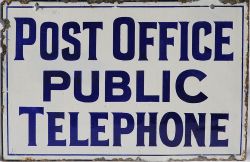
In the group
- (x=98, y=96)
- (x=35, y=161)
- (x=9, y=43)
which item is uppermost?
(x=9, y=43)

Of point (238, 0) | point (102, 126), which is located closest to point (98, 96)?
point (102, 126)

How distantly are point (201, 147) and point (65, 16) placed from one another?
1.33 ft

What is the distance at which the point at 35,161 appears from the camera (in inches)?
50.6

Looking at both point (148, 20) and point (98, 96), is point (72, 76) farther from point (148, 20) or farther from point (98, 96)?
point (148, 20)

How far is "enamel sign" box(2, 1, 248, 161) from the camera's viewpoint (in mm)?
1252

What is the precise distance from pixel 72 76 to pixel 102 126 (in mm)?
125

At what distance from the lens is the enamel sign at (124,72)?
125cm

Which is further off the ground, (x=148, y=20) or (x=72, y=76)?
(x=148, y=20)

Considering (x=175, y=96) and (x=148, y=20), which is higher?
(x=148, y=20)

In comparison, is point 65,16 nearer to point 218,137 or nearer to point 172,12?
point 172,12

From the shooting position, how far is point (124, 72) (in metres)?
1.26

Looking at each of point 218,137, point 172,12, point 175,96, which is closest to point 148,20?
point 172,12

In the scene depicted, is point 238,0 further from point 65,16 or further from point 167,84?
point 65,16

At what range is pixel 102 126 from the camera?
127cm
